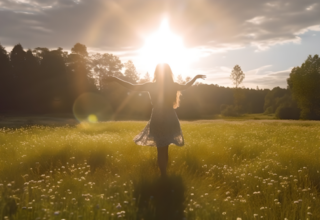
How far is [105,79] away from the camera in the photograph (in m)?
6.93

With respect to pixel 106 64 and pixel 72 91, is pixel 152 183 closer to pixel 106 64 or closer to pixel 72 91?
pixel 72 91

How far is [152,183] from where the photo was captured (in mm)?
5930

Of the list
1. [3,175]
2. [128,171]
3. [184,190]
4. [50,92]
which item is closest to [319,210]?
[184,190]

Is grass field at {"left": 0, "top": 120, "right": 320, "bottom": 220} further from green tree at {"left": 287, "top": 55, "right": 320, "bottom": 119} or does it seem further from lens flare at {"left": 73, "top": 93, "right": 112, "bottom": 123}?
green tree at {"left": 287, "top": 55, "right": 320, "bottom": 119}

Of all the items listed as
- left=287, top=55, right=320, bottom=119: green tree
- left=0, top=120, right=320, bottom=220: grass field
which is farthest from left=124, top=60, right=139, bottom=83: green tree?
left=0, top=120, right=320, bottom=220: grass field

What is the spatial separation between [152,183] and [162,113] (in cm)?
177

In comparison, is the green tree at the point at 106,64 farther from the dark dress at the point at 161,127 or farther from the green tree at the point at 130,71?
the dark dress at the point at 161,127

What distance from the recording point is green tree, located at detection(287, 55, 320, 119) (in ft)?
156

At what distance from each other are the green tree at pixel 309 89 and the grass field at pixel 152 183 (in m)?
43.5

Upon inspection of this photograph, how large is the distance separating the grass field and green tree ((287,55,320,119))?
4347cm

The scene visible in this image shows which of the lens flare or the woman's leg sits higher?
the lens flare

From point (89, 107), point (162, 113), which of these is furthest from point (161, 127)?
point (89, 107)

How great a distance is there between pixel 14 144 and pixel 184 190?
22.4ft

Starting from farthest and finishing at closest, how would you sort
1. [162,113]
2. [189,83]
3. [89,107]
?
[89,107], [189,83], [162,113]
